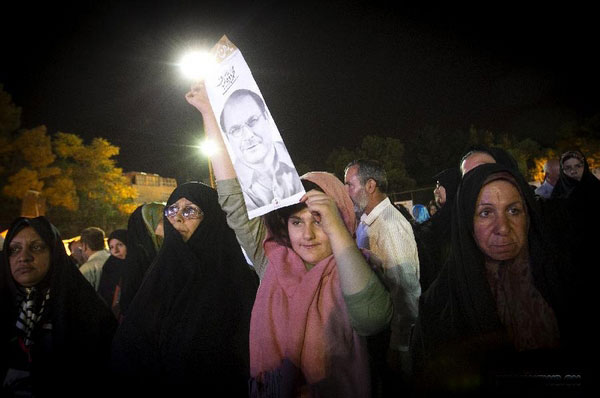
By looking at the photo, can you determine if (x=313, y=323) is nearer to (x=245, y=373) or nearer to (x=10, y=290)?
(x=245, y=373)

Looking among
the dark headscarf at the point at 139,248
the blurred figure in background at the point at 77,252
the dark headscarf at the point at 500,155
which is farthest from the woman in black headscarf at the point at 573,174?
the blurred figure in background at the point at 77,252

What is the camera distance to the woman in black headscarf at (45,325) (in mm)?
2691

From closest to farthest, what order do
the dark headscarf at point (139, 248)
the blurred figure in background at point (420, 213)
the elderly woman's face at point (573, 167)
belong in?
the dark headscarf at point (139, 248), the elderly woman's face at point (573, 167), the blurred figure in background at point (420, 213)

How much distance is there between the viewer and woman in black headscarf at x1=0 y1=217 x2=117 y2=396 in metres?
2.69

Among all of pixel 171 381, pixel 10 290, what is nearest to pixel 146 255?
pixel 10 290

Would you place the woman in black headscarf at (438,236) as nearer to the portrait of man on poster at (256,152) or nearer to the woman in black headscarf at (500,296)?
the woman in black headscarf at (500,296)

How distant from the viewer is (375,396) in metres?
1.85

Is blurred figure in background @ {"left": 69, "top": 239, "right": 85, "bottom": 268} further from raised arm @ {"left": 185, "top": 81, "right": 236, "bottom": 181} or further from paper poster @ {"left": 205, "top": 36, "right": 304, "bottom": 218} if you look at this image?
paper poster @ {"left": 205, "top": 36, "right": 304, "bottom": 218}

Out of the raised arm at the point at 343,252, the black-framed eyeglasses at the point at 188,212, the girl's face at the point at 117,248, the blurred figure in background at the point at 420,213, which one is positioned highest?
the blurred figure in background at the point at 420,213

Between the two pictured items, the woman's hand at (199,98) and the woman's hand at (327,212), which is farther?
Result: the woman's hand at (199,98)

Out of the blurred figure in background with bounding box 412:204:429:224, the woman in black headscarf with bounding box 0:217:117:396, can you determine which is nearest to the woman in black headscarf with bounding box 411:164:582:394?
the woman in black headscarf with bounding box 0:217:117:396

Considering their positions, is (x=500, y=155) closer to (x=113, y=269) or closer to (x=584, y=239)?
(x=584, y=239)

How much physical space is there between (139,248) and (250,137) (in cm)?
222

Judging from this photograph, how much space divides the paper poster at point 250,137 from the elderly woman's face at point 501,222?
3.22 feet
